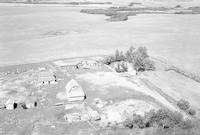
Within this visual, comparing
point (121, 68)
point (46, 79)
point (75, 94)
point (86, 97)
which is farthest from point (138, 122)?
point (121, 68)

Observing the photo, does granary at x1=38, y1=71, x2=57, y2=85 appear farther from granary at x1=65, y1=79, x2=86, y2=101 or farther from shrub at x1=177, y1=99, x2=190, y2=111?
shrub at x1=177, y1=99, x2=190, y2=111

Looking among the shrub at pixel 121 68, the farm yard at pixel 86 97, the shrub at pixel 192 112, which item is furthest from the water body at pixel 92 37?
the shrub at pixel 192 112

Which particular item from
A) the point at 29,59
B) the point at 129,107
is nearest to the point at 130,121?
the point at 129,107

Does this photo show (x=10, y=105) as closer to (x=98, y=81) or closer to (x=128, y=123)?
(x=98, y=81)

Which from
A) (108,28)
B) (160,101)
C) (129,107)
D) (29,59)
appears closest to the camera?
(129,107)

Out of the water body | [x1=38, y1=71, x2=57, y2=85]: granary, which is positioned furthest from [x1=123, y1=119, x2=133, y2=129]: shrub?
the water body

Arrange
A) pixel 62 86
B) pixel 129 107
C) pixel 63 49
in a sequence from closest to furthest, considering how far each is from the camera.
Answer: pixel 129 107, pixel 62 86, pixel 63 49

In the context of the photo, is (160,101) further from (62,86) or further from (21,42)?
(21,42)
